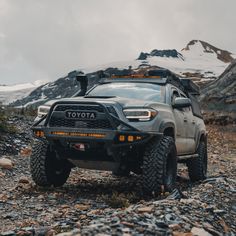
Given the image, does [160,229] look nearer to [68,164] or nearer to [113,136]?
[113,136]

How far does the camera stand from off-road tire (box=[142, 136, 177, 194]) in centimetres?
726

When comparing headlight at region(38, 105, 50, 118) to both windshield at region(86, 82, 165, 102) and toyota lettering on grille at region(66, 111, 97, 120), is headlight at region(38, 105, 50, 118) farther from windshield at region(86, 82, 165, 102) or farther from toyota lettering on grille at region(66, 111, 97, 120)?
windshield at region(86, 82, 165, 102)

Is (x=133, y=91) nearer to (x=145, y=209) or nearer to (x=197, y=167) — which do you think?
(x=197, y=167)

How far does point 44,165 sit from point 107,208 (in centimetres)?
179

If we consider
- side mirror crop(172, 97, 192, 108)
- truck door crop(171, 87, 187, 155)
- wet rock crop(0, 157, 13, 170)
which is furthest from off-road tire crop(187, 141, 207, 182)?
Answer: wet rock crop(0, 157, 13, 170)

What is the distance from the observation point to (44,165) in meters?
8.08

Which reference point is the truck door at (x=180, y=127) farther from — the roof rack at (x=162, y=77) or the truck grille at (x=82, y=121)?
the truck grille at (x=82, y=121)

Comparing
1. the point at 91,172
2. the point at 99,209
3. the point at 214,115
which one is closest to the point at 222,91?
the point at 214,115

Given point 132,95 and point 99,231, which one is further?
point 132,95

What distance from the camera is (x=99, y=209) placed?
6.77m

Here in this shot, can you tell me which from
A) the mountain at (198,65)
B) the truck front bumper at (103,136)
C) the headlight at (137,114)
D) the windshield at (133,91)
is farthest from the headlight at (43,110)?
the mountain at (198,65)

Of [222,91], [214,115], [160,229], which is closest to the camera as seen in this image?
[160,229]

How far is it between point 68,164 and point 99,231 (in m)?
4.21

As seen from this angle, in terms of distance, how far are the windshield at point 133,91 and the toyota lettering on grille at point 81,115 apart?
1.52 m
